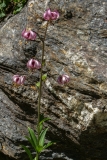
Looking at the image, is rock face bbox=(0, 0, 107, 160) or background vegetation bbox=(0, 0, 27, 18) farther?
background vegetation bbox=(0, 0, 27, 18)

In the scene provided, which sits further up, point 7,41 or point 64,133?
point 7,41

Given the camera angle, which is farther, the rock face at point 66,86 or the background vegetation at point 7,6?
the background vegetation at point 7,6

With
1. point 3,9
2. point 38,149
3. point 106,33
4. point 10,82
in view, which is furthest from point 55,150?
point 3,9

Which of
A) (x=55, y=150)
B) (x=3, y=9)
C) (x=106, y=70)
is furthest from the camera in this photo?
(x=3, y=9)

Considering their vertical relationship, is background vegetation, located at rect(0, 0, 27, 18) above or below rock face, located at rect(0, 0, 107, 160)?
above

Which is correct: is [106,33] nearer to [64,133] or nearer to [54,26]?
[54,26]

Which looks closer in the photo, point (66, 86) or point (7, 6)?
point (66, 86)

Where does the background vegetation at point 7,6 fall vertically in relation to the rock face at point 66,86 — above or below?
above

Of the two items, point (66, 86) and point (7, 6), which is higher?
point (7, 6)
